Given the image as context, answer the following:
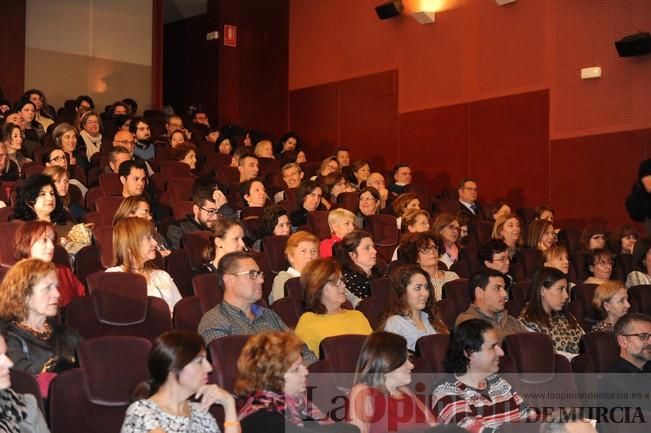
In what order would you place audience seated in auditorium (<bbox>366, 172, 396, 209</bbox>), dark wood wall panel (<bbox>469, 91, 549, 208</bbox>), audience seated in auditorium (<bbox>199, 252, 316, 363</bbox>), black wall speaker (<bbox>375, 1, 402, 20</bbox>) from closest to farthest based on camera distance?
1. audience seated in auditorium (<bbox>199, 252, 316, 363</bbox>)
2. audience seated in auditorium (<bbox>366, 172, 396, 209</bbox>)
3. dark wood wall panel (<bbox>469, 91, 549, 208</bbox>)
4. black wall speaker (<bbox>375, 1, 402, 20</bbox>)

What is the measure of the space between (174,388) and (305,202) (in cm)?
262

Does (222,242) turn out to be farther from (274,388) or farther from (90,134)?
(90,134)

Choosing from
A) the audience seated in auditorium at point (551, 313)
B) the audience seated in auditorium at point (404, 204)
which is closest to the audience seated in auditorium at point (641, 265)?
the audience seated in auditorium at point (551, 313)

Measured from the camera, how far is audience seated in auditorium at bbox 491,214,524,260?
462 centimetres

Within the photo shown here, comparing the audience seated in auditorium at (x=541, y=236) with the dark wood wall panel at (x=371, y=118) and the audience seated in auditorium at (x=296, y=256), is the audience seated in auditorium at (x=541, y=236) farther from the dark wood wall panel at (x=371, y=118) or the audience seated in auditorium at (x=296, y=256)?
the dark wood wall panel at (x=371, y=118)

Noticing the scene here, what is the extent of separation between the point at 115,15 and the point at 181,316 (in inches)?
210

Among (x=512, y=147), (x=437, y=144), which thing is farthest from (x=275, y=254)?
(x=437, y=144)

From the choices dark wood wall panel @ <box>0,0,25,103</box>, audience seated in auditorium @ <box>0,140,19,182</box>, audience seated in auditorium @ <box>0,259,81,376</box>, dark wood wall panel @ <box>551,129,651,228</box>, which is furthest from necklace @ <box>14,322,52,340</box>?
dark wood wall panel @ <box>0,0,25,103</box>

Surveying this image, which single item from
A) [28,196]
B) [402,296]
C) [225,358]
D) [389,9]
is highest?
[389,9]

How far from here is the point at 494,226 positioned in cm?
480

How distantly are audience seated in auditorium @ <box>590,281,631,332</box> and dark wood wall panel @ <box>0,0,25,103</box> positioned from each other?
15.9ft

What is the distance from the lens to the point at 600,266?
4238 mm

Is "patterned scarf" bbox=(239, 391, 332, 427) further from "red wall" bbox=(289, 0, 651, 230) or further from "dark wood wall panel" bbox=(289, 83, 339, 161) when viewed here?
"dark wood wall panel" bbox=(289, 83, 339, 161)

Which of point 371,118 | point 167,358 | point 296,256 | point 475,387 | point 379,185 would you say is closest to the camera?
point 167,358
